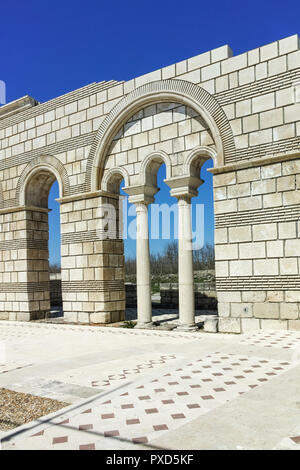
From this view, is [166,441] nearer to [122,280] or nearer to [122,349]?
[122,349]

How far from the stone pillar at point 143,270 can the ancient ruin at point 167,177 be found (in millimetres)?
29

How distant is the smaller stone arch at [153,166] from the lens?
1144 centimetres

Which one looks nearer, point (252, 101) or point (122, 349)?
point (122, 349)

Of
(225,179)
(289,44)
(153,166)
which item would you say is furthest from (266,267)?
(289,44)

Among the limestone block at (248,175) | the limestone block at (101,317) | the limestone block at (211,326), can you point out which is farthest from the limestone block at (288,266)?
the limestone block at (101,317)

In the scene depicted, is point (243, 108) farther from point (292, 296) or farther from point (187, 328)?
point (187, 328)

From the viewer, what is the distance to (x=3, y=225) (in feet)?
50.9

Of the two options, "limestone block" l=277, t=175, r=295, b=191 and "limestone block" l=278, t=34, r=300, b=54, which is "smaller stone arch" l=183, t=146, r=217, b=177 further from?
"limestone block" l=278, t=34, r=300, b=54

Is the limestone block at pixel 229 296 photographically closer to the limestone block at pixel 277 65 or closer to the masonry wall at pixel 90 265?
the masonry wall at pixel 90 265

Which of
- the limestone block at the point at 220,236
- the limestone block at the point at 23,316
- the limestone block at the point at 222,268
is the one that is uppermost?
the limestone block at the point at 220,236

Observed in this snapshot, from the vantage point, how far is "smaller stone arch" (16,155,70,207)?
13766 mm

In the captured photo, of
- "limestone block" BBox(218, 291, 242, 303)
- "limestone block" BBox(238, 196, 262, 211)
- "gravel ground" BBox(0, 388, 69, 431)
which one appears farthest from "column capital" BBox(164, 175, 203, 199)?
"gravel ground" BBox(0, 388, 69, 431)

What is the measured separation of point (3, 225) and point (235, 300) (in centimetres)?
935

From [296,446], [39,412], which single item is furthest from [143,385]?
[296,446]
